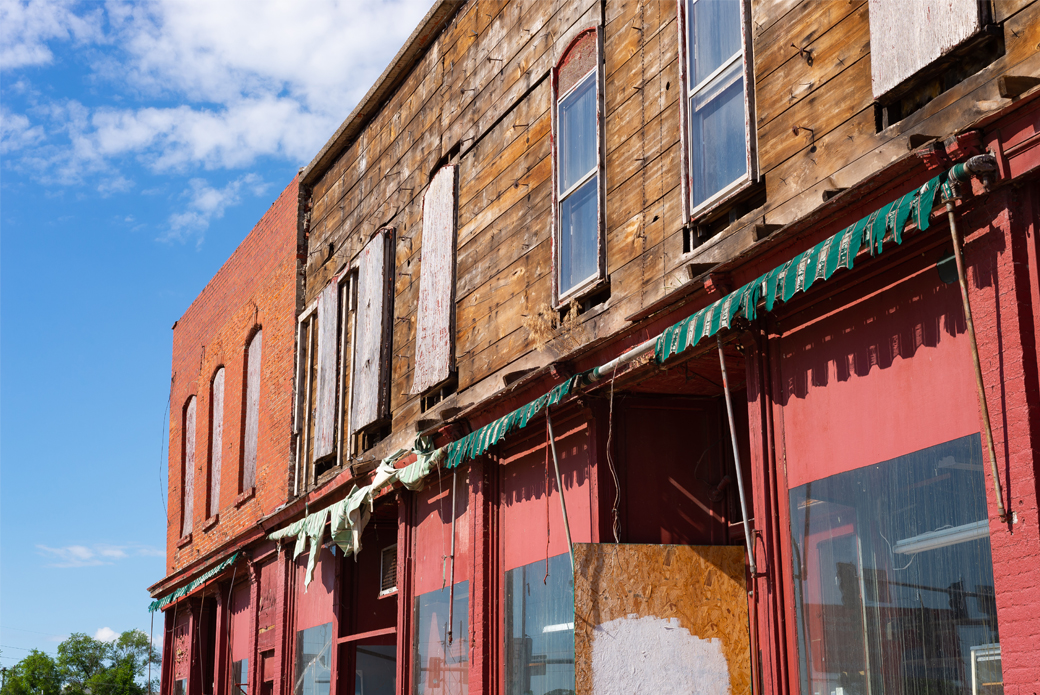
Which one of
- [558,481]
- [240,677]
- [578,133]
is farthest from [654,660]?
[240,677]

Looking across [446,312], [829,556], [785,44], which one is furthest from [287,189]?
[829,556]

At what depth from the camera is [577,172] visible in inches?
400

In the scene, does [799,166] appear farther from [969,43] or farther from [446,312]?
[446,312]

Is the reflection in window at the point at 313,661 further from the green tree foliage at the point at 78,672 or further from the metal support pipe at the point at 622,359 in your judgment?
the green tree foliage at the point at 78,672

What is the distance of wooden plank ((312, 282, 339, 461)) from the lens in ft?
50.3

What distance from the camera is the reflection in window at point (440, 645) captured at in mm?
11023

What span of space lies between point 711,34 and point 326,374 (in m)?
8.74

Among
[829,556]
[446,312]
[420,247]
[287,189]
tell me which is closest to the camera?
[829,556]

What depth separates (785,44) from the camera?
7.61 metres

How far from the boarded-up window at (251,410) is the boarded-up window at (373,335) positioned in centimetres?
477

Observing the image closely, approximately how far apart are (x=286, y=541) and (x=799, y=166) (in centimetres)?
1118

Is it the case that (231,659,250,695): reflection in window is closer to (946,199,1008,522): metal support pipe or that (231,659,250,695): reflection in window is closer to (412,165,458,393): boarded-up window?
(412,165,458,393): boarded-up window

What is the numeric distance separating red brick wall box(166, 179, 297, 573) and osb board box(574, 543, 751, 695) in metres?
9.26

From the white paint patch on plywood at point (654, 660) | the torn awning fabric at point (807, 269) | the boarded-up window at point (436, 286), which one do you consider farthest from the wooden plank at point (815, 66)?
the boarded-up window at point (436, 286)
